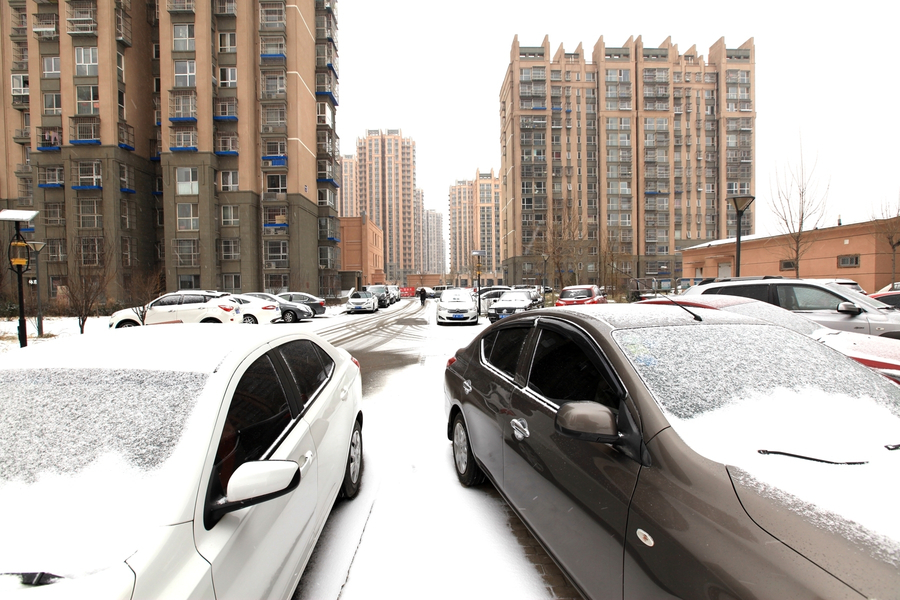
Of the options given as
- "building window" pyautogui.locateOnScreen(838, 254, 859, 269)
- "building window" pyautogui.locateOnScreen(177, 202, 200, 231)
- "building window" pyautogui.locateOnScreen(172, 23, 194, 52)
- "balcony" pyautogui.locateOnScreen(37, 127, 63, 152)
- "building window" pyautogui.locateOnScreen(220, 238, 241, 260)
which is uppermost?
"building window" pyautogui.locateOnScreen(172, 23, 194, 52)

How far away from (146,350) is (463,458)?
8.39 feet

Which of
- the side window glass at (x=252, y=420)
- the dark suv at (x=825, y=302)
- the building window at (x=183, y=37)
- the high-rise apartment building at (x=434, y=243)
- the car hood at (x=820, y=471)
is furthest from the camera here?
the high-rise apartment building at (x=434, y=243)

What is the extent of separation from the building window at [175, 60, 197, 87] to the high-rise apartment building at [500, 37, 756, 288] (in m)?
46.9

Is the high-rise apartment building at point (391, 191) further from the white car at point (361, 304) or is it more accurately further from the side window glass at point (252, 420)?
the side window glass at point (252, 420)

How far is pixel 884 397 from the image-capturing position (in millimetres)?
1936

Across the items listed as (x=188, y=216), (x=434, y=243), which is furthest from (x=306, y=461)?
(x=434, y=243)

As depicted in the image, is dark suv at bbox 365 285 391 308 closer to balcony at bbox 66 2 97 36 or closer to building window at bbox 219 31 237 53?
building window at bbox 219 31 237 53

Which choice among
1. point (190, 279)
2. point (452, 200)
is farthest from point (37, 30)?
point (452, 200)

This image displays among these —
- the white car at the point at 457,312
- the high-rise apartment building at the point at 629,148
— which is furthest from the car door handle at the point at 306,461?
the high-rise apartment building at the point at 629,148

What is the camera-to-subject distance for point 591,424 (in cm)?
171

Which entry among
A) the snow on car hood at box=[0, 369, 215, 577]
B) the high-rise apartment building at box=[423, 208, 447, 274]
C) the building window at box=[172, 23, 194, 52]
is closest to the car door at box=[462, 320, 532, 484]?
the snow on car hood at box=[0, 369, 215, 577]

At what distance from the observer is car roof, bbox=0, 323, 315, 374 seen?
1.94 metres

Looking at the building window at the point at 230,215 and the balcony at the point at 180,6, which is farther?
the building window at the point at 230,215

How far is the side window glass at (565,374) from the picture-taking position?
2068 mm
